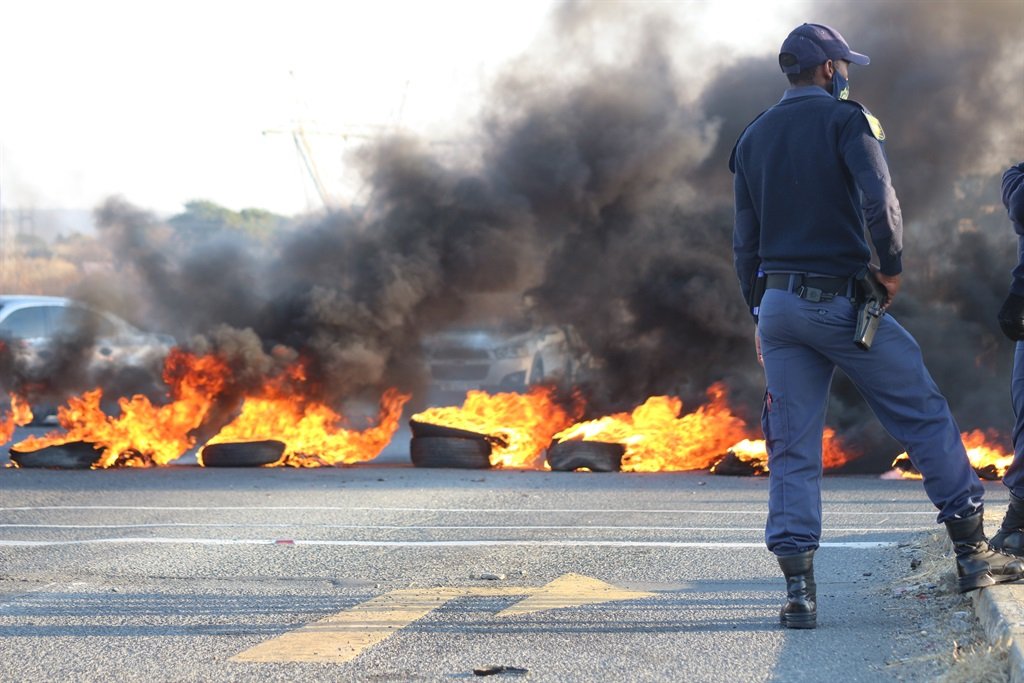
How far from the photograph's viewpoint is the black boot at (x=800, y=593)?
468 centimetres

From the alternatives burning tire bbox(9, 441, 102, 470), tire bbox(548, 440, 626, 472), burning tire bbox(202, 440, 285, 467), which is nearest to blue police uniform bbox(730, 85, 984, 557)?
tire bbox(548, 440, 626, 472)

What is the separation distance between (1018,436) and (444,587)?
8.29 ft

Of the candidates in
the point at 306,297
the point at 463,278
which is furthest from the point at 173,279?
the point at 463,278

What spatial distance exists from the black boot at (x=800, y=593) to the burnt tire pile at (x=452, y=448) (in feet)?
24.6

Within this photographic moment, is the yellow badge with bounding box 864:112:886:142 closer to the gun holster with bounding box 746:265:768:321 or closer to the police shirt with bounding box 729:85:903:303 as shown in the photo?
the police shirt with bounding box 729:85:903:303

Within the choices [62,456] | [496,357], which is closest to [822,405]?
[62,456]

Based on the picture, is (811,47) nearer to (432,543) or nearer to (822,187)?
(822,187)

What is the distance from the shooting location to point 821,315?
4656mm

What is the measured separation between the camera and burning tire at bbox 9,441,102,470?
480 inches

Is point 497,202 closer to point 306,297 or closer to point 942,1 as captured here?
point 306,297

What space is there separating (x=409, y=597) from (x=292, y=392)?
8.05 meters

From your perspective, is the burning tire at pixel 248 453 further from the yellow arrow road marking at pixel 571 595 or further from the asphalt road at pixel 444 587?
the yellow arrow road marking at pixel 571 595

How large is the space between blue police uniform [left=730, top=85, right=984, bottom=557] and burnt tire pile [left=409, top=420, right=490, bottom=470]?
292 inches

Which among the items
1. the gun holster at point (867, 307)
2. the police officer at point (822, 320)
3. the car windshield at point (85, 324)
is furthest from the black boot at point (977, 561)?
the car windshield at point (85, 324)
